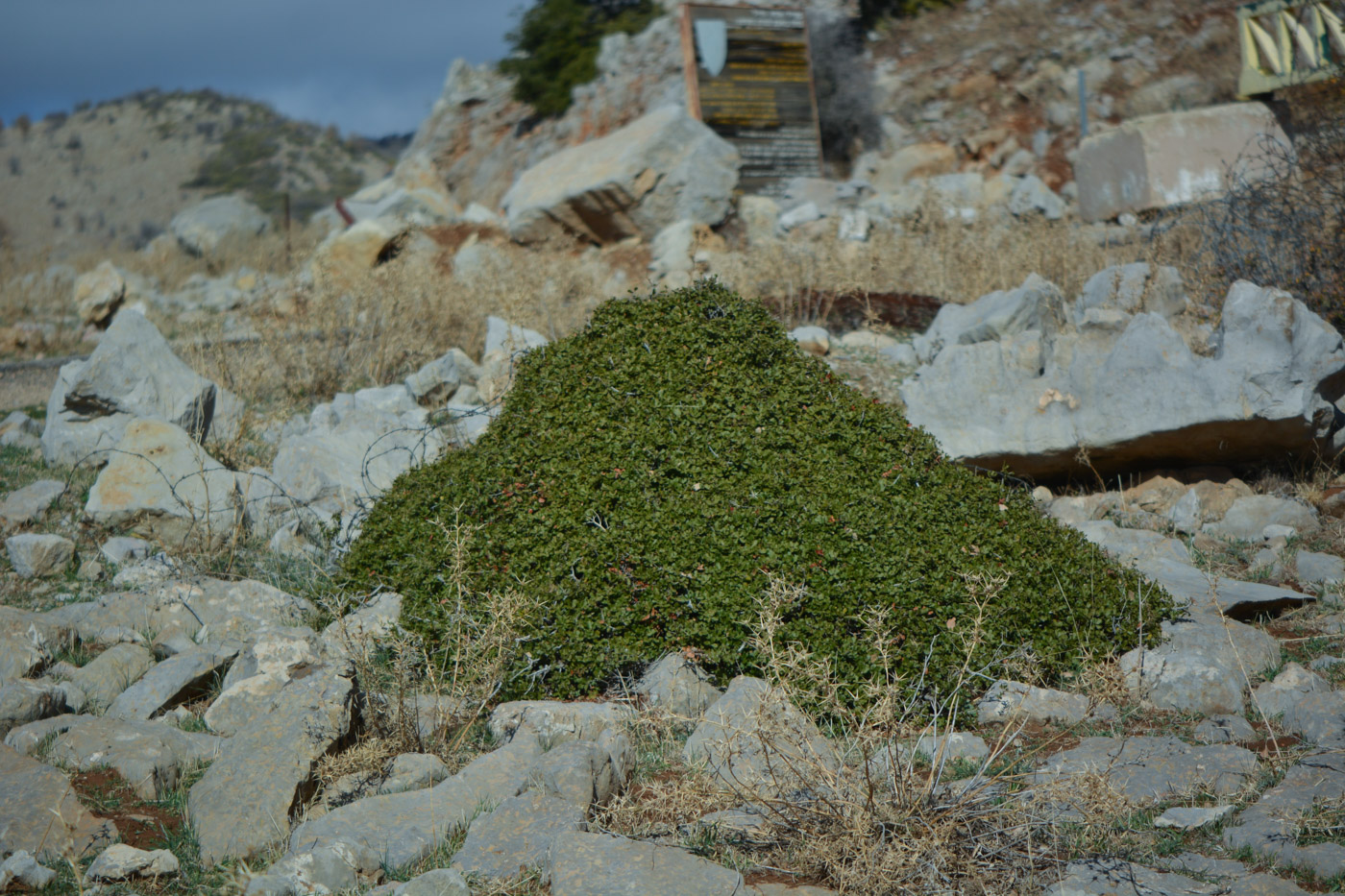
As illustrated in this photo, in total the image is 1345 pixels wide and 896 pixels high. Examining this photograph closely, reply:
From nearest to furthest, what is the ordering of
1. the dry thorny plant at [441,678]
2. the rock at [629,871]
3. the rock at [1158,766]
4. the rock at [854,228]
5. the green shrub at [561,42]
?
the rock at [629,871], the rock at [1158,766], the dry thorny plant at [441,678], the rock at [854,228], the green shrub at [561,42]

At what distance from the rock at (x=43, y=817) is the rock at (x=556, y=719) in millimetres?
1152

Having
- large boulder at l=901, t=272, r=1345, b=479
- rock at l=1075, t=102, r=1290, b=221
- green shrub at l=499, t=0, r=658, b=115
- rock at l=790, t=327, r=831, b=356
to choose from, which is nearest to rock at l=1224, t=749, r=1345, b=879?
large boulder at l=901, t=272, r=1345, b=479

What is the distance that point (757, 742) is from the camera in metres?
2.97

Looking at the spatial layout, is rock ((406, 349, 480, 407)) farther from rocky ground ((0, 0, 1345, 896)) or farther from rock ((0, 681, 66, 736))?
rock ((0, 681, 66, 736))

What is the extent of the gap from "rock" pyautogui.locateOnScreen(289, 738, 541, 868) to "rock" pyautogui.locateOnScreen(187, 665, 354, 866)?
0.48ft

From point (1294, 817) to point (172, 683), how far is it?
3.61m

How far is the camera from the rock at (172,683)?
3555mm

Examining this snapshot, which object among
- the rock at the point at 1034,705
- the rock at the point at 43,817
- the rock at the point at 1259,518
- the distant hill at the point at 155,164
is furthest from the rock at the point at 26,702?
the distant hill at the point at 155,164

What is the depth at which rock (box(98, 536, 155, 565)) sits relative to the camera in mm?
4867

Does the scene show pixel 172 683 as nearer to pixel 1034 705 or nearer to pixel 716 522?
pixel 716 522

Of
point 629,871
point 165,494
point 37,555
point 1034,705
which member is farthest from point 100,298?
point 1034,705

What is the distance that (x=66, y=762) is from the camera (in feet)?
10.1

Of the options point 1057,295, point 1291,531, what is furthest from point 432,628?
point 1057,295

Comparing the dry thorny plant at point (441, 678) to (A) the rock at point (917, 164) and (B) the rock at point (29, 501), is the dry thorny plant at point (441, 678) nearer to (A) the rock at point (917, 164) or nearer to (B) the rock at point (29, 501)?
(B) the rock at point (29, 501)
